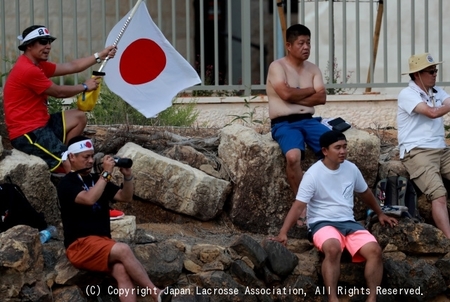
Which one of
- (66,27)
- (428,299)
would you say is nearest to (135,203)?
(428,299)

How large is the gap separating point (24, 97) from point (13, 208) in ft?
3.50

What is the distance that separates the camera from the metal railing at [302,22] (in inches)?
482

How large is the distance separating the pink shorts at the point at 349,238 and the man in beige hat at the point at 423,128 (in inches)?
47.5

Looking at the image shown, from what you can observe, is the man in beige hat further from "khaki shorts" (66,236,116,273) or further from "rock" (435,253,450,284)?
"khaki shorts" (66,236,116,273)

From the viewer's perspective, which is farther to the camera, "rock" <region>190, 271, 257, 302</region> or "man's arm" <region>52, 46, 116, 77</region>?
"man's arm" <region>52, 46, 116, 77</region>

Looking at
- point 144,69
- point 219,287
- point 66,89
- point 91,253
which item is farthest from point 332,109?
point 91,253

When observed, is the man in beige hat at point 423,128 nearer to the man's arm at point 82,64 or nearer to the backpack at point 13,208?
the man's arm at point 82,64

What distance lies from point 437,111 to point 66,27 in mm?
5085

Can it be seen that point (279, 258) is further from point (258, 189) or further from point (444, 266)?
point (444, 266)

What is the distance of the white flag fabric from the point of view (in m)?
9.82

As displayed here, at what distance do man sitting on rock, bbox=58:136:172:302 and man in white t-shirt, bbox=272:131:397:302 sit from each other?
124cm

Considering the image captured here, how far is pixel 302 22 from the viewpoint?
12484mm

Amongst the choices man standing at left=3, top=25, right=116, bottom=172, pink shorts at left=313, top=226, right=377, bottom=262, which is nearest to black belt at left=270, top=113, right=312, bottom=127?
pink shorts at left=313, top=226, right=377, bottom=262

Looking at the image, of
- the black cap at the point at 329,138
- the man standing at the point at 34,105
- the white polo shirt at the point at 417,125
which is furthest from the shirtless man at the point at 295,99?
the man standing at the point at 34,105
